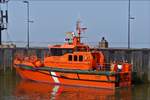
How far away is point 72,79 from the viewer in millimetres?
32625

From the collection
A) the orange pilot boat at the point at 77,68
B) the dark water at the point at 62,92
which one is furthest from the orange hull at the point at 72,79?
the dark water at the point at 62,92

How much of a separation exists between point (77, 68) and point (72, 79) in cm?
83

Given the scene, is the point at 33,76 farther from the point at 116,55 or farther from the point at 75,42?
the point at 116,55

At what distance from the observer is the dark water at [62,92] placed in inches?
1074

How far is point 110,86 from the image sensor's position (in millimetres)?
31156

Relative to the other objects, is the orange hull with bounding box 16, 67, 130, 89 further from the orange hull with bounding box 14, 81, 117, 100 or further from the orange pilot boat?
the orange hull with bounding box 14, 81, 117, 100

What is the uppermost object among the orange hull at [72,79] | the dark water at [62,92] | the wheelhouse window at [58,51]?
the wheelhouse window at [58,51]

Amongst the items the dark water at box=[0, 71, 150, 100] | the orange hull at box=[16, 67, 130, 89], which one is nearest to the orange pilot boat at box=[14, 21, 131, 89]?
the orange hull at box=[16, 67, 130, 89]

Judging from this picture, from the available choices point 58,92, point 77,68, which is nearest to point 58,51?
point 77,68

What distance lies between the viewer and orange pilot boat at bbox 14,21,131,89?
31406 millimetres

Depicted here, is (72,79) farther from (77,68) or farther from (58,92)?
(58,92)

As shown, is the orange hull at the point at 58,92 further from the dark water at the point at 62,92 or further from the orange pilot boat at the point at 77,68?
the orange pilot boat at the point at 77,68

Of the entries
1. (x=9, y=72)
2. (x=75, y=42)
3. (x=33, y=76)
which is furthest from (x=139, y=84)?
(x=9, y=72)

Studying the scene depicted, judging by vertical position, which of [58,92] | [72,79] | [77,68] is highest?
[77,68]
